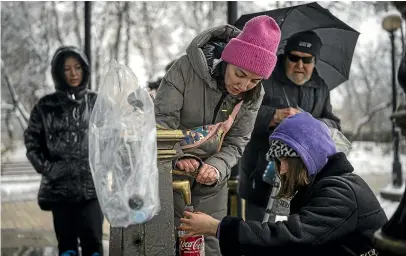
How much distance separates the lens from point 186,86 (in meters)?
2.93

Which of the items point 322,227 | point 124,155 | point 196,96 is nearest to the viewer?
point 124,155

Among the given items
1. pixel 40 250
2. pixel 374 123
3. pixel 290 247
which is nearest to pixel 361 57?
pixel 374 123

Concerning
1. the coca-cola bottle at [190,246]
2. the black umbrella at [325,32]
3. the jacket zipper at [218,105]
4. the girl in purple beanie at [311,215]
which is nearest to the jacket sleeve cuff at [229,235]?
the girl in purple beanie at [311,215]

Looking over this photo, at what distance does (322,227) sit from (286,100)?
5.76 feet

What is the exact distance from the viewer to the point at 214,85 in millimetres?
2908

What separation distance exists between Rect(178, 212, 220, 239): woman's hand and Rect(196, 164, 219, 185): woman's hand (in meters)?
A: 0.29

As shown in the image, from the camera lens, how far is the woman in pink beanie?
2839 millimetres

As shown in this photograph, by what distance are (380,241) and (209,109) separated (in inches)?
59.4

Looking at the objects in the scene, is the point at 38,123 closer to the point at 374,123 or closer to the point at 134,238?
the point at 134,238

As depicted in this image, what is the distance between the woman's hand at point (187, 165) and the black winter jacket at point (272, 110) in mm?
1337

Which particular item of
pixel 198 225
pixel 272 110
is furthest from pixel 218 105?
pixel 272 110

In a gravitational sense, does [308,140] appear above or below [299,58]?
below

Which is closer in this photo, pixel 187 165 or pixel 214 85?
pixel 187 165

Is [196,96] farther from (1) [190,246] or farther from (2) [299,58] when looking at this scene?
(2) [299,58]
